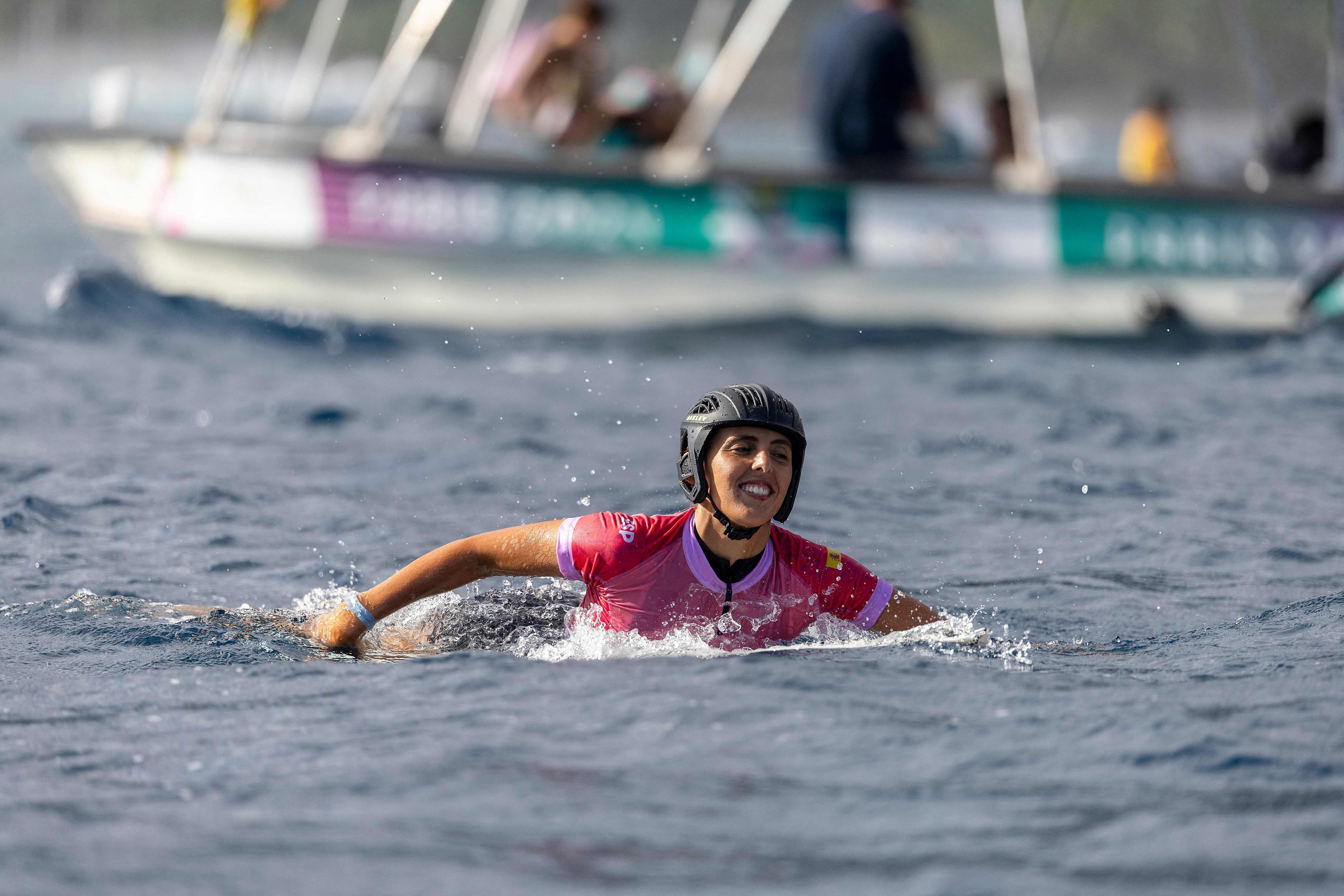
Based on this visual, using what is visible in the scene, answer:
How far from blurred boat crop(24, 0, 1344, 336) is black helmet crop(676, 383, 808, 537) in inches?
323

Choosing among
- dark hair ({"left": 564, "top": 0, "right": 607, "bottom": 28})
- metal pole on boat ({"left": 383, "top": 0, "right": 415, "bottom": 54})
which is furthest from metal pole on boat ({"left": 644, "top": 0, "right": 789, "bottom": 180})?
metal pole on boat ({"left": 383, "top": 0, "right": 415, "bottom": 54})

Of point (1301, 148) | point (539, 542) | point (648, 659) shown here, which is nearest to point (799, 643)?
point (648, 659)

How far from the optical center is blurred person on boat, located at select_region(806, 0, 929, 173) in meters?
13.5

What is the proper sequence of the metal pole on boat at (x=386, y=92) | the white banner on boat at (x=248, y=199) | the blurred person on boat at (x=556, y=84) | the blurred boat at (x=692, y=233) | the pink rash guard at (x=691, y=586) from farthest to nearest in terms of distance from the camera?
the white banner on boat at (x=248, y=199) → the blurred boat at (x=692, y=233) → the blurred person on boat at (x=556, y=84) → the metal pole on boat at (x=386, y=92) → the pink rash guard at (x=691, y=586)

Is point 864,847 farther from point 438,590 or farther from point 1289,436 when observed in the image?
point 1289,436

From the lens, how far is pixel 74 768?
4.62 meters

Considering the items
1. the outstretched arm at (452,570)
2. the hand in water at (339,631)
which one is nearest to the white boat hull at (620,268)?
the outstretched arm at (452,570)

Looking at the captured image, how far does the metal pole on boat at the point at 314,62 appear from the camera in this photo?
1510cm

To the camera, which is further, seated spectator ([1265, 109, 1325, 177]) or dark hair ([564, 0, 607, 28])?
seated spectator ([1265, 109, 1325, 177])

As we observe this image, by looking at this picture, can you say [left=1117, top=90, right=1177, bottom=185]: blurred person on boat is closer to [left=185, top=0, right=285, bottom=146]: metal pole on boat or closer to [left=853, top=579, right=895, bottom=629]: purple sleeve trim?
[left=185, top=0, right=285, bottom=146]: metal pole on boat

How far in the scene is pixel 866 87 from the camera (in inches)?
535

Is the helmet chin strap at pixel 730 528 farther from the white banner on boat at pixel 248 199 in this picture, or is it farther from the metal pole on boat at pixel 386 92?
the white banner on boat at pixel 248 199

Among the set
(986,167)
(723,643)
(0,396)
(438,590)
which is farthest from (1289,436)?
(0,396)

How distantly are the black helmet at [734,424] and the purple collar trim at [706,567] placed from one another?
0.22 metres
